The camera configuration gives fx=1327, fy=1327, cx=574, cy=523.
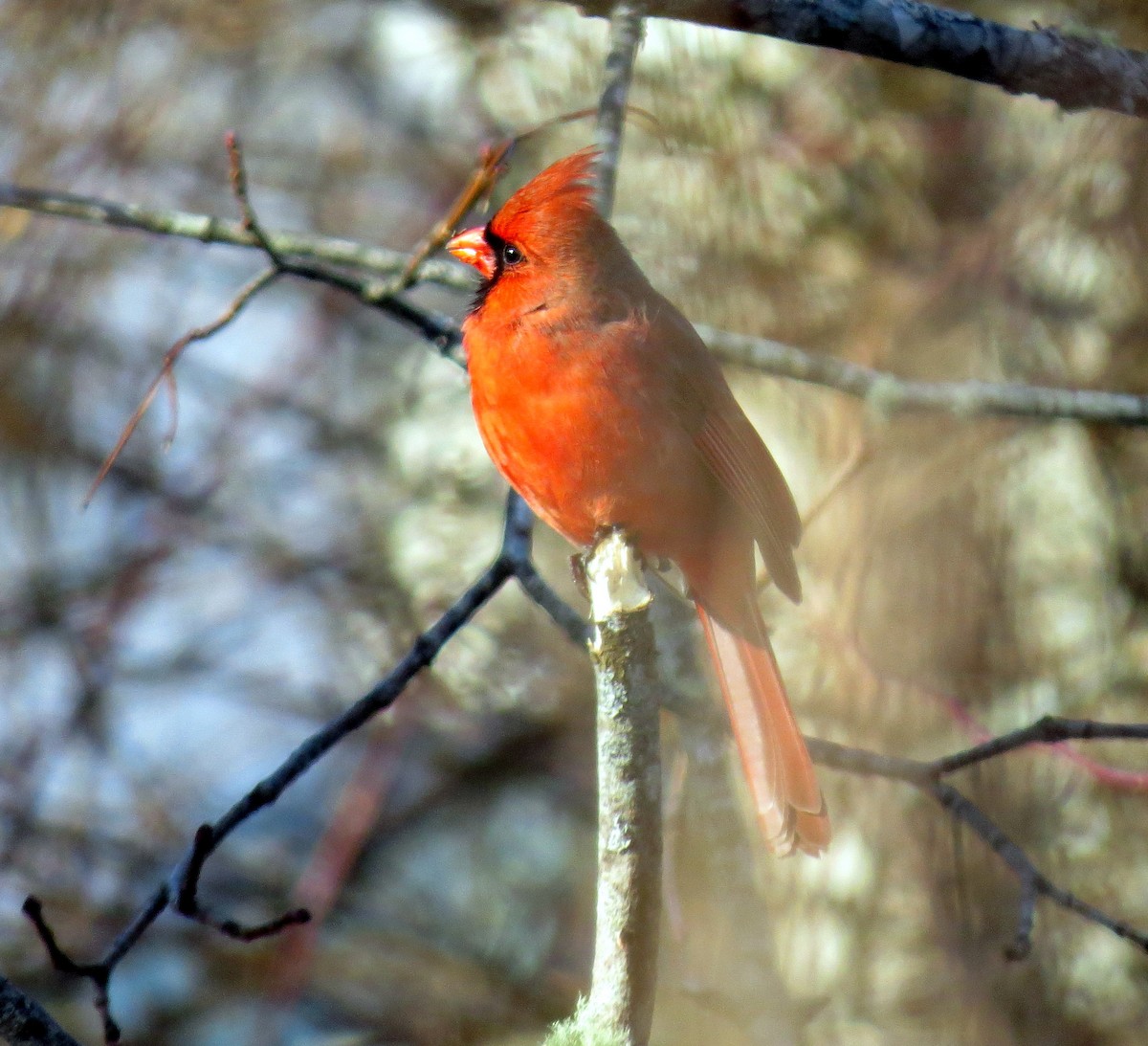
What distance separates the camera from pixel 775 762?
249 centimetres

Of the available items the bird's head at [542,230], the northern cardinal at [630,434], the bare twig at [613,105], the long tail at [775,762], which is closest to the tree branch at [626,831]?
the northern cardinal at [630,434]

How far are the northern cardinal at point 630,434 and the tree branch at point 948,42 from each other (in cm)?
50

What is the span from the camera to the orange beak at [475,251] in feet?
8.81

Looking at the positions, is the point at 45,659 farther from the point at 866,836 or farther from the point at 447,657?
the point at 866,836

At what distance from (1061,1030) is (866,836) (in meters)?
0.63

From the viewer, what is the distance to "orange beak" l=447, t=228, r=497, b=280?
8.81 ft

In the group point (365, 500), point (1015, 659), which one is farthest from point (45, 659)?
point (1015, 659)

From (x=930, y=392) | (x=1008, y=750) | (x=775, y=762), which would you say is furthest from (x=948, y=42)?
(x=775, y=762)

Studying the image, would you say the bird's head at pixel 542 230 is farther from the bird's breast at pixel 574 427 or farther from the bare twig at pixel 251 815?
the bare twig at pixel 251 815

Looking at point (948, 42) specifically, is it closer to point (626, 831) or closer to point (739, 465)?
point (739, 465)

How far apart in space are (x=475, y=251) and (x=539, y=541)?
2.04 m

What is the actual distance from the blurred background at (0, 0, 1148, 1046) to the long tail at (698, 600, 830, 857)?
28cm

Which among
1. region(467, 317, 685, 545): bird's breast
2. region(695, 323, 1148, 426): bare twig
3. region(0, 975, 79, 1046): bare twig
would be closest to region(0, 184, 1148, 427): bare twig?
region(695, 323, 1148, 426): bare twig

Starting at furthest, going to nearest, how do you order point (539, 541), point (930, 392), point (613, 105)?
point (539, 541), point (930, 392), point (613, 105)
